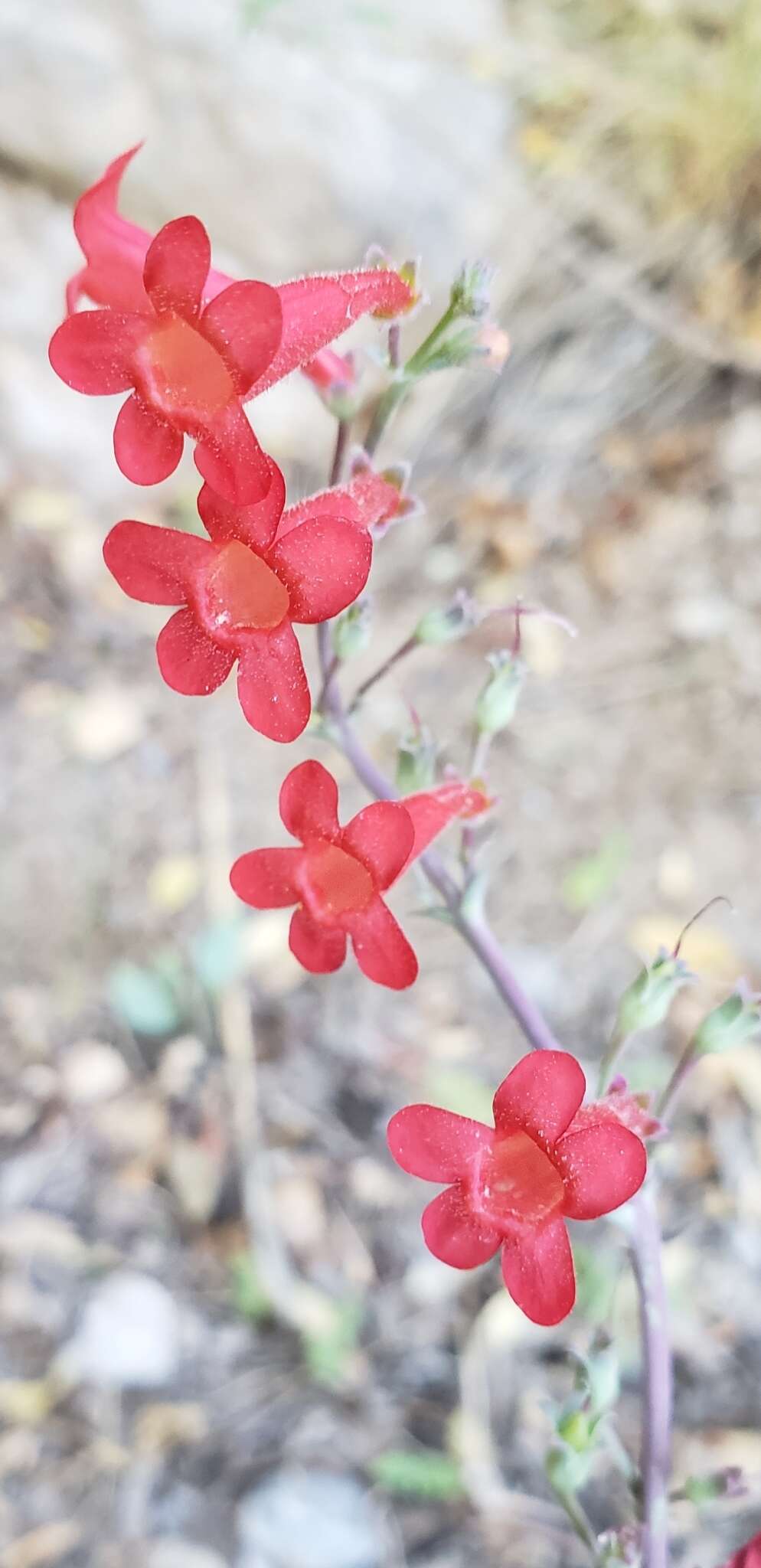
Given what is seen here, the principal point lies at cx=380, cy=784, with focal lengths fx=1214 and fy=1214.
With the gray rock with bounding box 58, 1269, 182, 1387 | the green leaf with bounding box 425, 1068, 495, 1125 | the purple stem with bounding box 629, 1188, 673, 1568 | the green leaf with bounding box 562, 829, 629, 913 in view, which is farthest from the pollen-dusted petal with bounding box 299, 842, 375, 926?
the green leaf with bounding box 562, 829, 629, 913

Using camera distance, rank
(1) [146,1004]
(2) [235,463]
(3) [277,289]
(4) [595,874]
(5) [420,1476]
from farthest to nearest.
Answer: (4) [595,874], (1) [146,1004], (5) [420,1476], (3) [277,289], (2) [235,463]

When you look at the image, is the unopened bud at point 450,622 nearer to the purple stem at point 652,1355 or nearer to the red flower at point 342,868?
the red flower at point 342,868

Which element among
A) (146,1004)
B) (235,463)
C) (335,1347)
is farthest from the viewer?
(146,1004)

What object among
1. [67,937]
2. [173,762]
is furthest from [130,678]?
[67,937]

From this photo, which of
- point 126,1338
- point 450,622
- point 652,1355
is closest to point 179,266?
point 450,622

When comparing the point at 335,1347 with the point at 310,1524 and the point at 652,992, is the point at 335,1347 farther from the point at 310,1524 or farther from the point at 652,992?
the point at 652,992

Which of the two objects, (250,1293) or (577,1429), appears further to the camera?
(250,1293)

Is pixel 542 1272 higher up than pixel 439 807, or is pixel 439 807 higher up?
pixel 439 807

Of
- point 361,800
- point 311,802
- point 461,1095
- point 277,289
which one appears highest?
point 361,800
